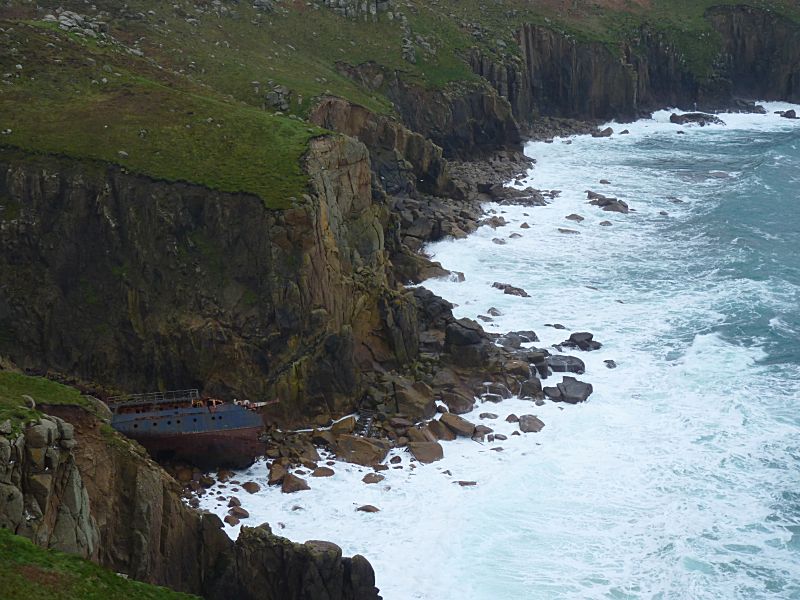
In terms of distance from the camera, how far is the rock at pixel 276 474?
4278 centimetres

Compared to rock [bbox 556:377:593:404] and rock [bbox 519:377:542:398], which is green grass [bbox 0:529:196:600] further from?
rock [bbox 556:377:593:404]

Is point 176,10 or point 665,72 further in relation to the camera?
point 665,72

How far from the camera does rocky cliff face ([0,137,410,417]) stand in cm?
4794

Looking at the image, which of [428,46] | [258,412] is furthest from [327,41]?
[258,412]

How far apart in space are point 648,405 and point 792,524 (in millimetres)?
10909

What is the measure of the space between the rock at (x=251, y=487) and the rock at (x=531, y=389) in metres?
15.8

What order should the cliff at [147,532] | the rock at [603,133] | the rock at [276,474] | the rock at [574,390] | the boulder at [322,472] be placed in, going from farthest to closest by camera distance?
the rock at [603,133]
the rock at [574,390]
the boulder at [322,472]
the rock at [276,474]
the cliff at [147,532]

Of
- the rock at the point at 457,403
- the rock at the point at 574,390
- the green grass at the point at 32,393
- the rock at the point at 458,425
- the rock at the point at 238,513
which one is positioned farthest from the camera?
the rock at the point at 574,390

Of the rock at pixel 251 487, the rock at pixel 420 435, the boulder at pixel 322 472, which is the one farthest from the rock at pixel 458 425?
the rock at pixel 251 487

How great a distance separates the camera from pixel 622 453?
1844 inches

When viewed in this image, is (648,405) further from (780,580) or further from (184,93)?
(184,93)

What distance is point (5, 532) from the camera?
25.8 m

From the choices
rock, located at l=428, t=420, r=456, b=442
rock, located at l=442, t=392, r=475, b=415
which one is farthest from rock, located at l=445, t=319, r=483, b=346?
rock, located at l=428, t=420, r=456, b=442

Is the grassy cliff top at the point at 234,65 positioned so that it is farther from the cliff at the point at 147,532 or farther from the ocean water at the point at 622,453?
the cliff at the point at 147,532
